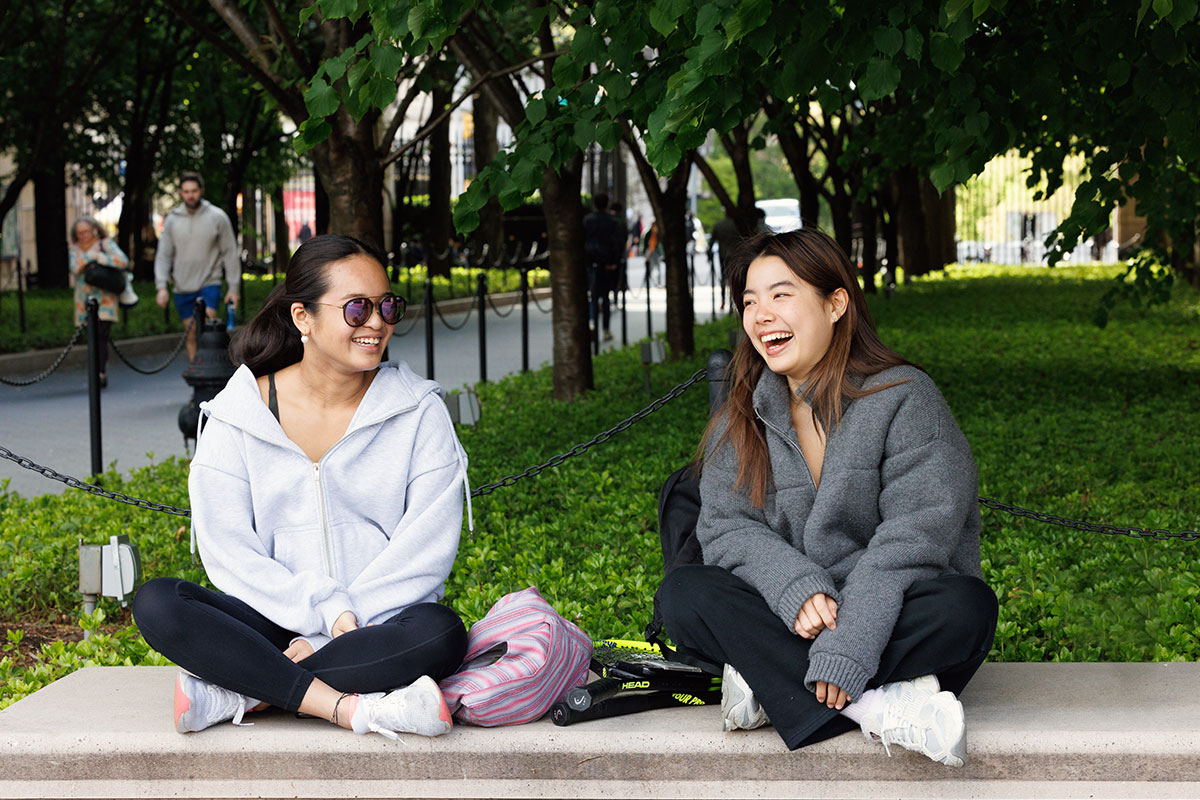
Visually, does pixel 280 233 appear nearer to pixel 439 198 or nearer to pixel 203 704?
pixel 439 198

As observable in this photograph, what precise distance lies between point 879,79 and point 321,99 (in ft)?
6.33

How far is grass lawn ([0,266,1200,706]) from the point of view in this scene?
5074 millimetres

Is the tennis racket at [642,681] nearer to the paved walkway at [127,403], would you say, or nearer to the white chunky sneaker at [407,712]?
the white chunky sneaker at [407,712]

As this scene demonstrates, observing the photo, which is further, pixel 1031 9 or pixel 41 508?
pixel 41 508

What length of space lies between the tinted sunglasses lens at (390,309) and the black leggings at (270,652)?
82cm

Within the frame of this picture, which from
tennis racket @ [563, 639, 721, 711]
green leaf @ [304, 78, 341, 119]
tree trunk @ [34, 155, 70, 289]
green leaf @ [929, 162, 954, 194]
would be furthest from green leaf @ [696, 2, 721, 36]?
tree trunk @ [34, 155, 70, 289]

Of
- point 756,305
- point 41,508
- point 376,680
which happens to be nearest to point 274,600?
point 376,680

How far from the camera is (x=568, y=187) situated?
10469 mm

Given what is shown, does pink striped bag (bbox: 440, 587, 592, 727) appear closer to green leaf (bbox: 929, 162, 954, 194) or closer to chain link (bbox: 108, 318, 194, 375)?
green leaf (bbox: 929, 162, 954, 194)

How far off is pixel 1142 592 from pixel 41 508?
17.9ft

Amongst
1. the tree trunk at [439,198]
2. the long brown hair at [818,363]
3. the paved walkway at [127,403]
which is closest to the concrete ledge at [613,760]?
the long brown hair at [818,363]

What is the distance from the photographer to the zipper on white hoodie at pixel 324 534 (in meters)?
3.81

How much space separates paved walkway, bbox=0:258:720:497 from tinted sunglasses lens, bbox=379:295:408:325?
5297 mm

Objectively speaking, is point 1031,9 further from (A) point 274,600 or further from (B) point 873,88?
(A) point 274,600
